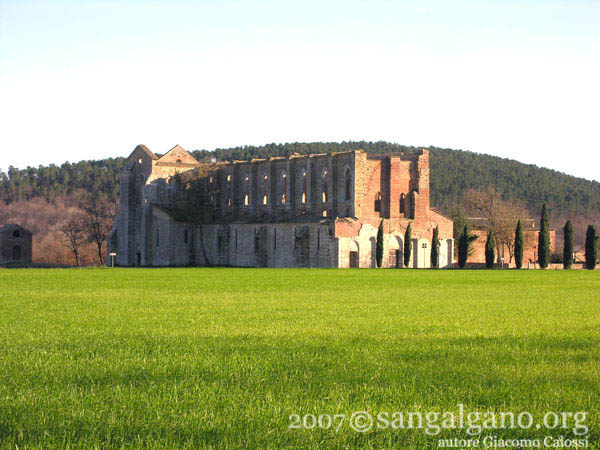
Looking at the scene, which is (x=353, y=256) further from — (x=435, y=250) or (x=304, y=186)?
(x=304, y=186)

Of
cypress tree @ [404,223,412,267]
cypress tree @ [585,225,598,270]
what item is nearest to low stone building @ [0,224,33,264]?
cypress tree @ [404,223,412,267]

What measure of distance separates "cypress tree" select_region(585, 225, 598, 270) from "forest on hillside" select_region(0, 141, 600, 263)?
1685 inches

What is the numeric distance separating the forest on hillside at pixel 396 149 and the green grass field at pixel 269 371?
290ft

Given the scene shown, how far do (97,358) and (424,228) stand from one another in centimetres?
5380

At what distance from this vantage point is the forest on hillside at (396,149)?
110375 mm

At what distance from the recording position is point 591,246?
58750 mm

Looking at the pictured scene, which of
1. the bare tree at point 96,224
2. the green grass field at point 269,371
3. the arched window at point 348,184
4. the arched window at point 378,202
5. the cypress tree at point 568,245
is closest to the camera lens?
the green grass field at point 269,371

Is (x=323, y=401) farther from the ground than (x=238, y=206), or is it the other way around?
(x=238, y=206)

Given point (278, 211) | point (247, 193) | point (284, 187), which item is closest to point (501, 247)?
point (284, 187)

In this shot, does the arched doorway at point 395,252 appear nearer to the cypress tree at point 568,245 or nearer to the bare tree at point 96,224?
the cypress tree at point 568,245

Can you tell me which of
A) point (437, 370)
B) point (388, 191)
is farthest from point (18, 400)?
point (388, 191)

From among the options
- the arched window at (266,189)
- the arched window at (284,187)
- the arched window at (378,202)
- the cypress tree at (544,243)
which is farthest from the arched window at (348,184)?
the cypress tree at (544,243)

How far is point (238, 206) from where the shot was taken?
72.6 metres

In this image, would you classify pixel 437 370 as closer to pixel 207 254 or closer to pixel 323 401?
pixel 323 401
